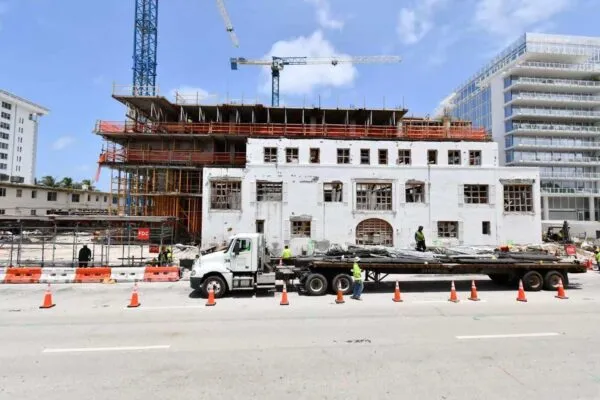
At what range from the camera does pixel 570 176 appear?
214ft

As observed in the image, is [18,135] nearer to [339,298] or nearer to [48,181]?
[48,181]

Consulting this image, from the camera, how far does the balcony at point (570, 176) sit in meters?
64.6

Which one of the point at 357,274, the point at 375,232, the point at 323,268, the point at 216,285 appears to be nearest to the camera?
the point at 357,274

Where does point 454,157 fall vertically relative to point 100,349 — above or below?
above

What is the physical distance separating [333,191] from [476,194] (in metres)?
13.1

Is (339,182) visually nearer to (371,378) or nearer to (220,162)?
(220,162)

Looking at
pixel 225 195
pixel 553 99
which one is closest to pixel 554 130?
pixel 553 99

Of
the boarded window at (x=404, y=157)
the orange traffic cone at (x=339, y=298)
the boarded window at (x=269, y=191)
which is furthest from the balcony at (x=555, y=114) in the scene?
the orange traffic cone at (x=339, y=298)

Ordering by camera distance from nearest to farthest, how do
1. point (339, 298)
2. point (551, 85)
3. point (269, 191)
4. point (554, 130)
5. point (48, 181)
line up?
point (339, 298) → point (269, 191) → point (554, 130) → point (551, 85) → point (48, 181)

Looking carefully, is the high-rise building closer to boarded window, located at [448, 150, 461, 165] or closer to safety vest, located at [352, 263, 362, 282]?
boarded window, located at [448, 150, 461, 165]

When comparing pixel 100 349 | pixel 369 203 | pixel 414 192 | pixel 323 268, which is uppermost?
pixel 414 192

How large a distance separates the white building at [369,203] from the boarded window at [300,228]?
0.09m

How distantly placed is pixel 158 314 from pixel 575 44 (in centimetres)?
9334

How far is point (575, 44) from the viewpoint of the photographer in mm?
74812
